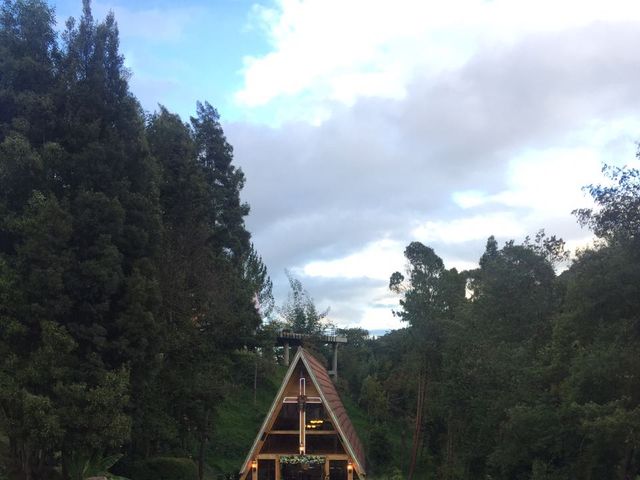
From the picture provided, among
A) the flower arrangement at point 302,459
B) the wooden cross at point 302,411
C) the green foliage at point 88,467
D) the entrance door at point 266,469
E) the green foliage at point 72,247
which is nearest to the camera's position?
the green foliage at point 72,247

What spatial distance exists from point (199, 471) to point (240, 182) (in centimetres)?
1240

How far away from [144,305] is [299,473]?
47.7ft

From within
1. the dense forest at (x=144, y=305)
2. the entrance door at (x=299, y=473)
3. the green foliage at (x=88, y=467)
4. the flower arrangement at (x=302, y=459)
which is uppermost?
the dense forest at (x=144, y=305)

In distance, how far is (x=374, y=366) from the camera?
170ft

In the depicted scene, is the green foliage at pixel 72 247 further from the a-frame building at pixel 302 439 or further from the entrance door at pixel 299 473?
the entrance door at pixel 299 473

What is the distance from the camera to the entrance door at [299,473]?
2697 cm

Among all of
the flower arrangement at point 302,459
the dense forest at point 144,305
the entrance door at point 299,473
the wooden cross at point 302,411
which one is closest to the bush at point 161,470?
the dense forest at point 144,305

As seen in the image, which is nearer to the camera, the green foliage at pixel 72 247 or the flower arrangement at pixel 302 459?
the green foliage at pixel 72 247

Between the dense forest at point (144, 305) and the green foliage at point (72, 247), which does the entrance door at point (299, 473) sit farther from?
the green foliage at point (72, 247)

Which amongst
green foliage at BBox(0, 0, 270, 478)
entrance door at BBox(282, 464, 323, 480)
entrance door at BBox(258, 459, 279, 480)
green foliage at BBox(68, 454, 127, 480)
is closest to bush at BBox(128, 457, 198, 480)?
green foliage at BBox(0, 0, 270, 478)

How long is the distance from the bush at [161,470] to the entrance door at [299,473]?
4686mm

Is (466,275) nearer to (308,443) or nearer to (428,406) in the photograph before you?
(428,406)

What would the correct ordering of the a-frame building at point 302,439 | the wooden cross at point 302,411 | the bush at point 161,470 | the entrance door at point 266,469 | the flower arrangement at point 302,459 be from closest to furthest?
the bush at point 161,470 → the wooden cross at point 302,411 → the a-frame building at point 302,439 → the flower arrangement at point 302,459 → the entrance door at point 266,469

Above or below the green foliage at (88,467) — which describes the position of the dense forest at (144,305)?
above
